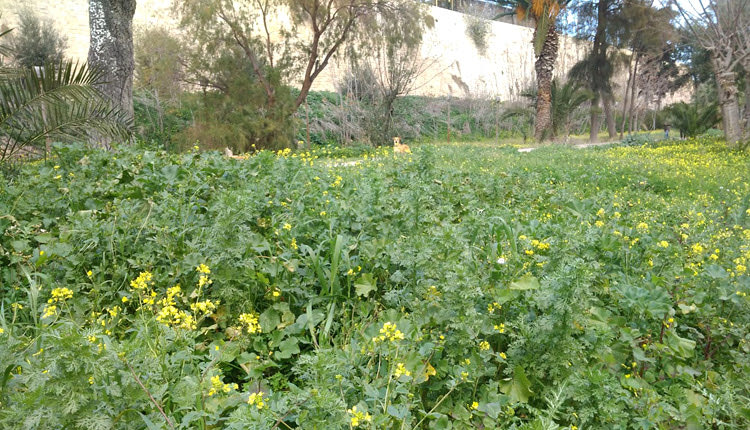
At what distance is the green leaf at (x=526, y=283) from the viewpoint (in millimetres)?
2015

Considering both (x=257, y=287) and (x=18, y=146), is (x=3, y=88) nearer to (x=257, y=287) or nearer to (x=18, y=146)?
(x=18, y=146)

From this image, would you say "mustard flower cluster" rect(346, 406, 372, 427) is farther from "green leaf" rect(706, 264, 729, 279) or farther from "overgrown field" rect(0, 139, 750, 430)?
"green leaf" rect(706, 264, 729, 279)

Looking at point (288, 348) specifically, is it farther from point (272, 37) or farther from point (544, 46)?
point (544, 46)

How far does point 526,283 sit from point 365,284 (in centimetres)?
79

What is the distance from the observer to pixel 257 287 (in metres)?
2.36

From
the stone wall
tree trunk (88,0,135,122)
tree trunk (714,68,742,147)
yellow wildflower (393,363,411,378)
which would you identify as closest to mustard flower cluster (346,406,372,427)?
yellow wildflower (393,363,411,378)

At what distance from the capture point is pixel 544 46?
18688 millimetres

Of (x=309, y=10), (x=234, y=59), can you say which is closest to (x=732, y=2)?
(x=309, y=10)

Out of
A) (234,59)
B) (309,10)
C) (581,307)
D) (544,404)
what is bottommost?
(544,404)

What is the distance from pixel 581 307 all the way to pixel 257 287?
1494 mm

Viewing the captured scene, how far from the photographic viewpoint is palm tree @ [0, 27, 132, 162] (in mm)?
3908

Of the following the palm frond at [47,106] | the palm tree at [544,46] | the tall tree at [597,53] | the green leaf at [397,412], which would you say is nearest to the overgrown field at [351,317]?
the green leaf at [397,412]

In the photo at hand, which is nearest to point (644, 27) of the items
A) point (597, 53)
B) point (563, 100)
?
point (597, 53)

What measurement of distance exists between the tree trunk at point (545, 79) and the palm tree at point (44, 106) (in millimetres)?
17679
